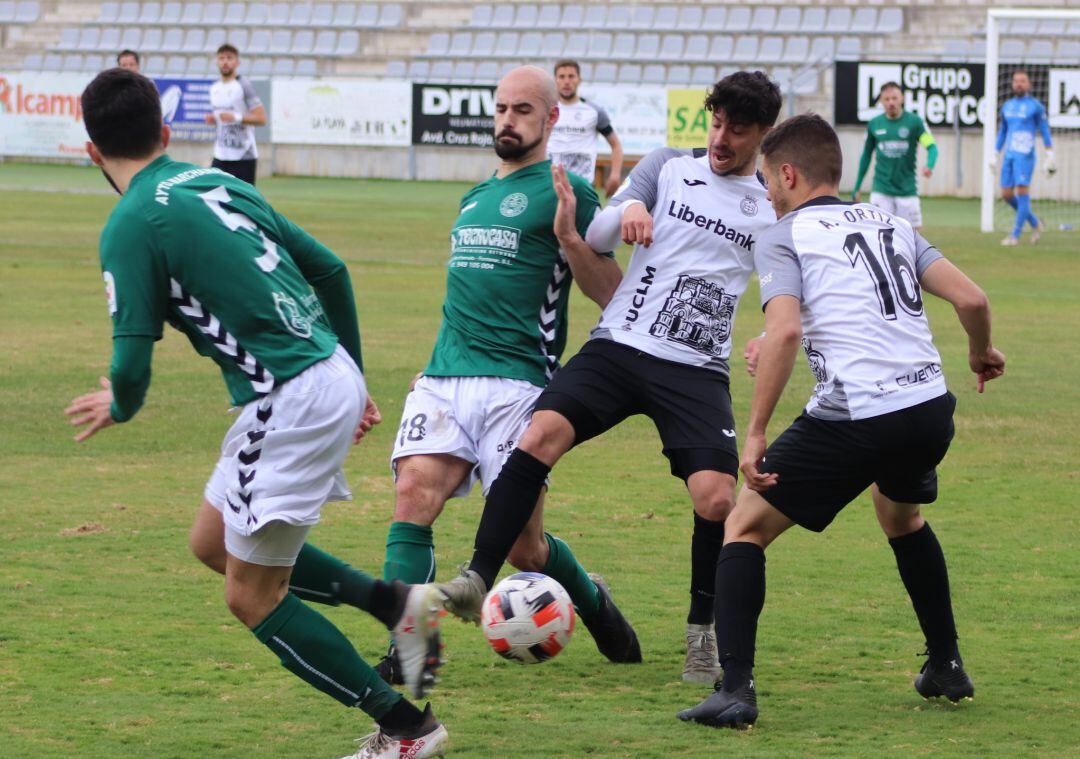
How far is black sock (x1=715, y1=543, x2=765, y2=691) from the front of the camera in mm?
4848

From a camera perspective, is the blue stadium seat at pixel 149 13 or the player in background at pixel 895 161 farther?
the blue stadium seat at pixel 149 13

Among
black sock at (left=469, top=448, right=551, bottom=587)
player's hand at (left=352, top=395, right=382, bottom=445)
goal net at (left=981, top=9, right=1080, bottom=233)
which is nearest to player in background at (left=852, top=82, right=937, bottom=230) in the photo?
goal net at (left=981, top=9, right=1080, bottom=233)

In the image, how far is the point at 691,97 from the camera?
32.8 m

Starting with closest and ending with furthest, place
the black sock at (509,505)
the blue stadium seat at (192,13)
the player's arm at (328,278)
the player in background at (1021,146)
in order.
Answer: the player's arm at (328,278) → the black sock at (509,505) → the player in background at (1021,146) → the blue stadium seat at (192,13)

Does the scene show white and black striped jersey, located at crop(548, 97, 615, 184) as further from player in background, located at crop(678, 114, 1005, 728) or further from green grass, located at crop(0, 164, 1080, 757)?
player in background, located at crop(678, 114, 1005, 728)

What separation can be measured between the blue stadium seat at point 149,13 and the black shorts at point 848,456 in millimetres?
40879

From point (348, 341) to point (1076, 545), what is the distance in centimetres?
388

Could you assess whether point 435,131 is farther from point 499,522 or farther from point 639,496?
point 499,522

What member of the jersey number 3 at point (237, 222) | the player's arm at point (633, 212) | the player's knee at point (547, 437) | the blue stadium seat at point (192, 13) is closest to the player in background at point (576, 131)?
the player's arm at point (633, 212)

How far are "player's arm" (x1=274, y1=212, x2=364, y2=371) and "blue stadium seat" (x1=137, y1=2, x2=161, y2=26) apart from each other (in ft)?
133

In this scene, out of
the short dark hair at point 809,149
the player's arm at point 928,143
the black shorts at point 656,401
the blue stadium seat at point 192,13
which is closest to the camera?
the short dark hair at point 809,149

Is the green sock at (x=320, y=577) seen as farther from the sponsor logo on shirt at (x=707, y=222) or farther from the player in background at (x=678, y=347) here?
the sponsor logo on shirt at (x=707, y=222)

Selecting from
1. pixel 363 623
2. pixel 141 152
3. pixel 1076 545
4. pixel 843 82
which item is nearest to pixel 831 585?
pixel 1076 545

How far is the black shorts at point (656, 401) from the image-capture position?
5383 millimetres
